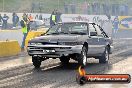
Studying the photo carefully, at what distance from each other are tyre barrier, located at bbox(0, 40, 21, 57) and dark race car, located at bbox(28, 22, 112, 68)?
4101mm

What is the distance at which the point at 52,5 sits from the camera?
176 feet

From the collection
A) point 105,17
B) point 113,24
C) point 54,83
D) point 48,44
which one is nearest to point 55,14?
point 113,24

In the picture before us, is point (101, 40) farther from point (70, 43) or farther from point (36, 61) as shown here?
point (36, 61)

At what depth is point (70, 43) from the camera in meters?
12.2

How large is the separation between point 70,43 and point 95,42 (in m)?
1.78

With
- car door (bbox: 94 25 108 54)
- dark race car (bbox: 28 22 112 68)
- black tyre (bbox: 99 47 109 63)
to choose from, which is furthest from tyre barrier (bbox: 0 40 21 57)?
car door (bbox: 94 25 108 54)

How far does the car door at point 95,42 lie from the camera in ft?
44.1

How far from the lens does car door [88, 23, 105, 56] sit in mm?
13438

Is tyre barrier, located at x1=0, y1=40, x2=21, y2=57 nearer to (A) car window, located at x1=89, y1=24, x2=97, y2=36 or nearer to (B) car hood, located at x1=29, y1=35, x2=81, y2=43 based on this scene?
(A) car window, located at x1=89, y1=24, x2=97, y2=36

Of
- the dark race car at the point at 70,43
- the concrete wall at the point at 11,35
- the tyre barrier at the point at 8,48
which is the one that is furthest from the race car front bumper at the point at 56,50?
the concrete wall at the point at 11,35

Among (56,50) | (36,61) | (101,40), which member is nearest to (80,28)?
(101,40)

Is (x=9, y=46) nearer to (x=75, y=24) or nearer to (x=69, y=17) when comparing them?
(x=75, y=24)

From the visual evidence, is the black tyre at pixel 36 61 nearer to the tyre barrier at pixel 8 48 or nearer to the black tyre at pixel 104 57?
the black tyre at pixel 104 57

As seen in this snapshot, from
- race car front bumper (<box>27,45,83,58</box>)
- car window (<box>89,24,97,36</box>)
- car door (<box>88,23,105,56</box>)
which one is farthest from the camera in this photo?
car window (<box>89,24,97,36</box>)
